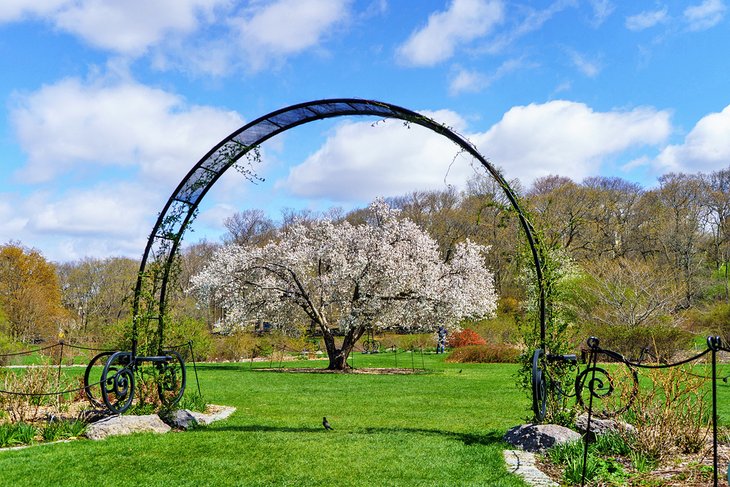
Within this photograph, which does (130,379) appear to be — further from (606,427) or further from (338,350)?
(338,350)

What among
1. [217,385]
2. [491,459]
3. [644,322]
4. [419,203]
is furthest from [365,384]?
[419,203]

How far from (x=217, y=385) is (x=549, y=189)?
30.8 m

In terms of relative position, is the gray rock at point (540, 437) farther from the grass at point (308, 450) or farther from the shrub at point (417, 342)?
the shrub at point (417, 342)

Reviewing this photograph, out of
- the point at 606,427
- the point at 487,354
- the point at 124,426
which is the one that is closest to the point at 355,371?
the point at 487,354

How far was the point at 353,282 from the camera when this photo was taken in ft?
65.0

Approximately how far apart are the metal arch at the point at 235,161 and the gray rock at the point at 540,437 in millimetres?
1043

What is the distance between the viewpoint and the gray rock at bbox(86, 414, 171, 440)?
7.12 metres

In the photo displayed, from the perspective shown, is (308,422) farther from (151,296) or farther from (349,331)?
(349,331)

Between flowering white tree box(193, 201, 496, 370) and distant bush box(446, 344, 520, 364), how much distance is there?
77.2 inches

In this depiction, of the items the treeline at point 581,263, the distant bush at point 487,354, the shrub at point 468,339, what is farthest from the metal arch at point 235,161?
the shrub at point 468,339

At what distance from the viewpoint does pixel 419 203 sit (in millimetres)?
42031

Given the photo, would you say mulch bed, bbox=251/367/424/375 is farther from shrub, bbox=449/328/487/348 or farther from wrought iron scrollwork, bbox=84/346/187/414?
wrought iron scrollwork, bbox=84/346/187/414

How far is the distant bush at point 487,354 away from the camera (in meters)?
21.9

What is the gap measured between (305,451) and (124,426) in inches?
99.7
